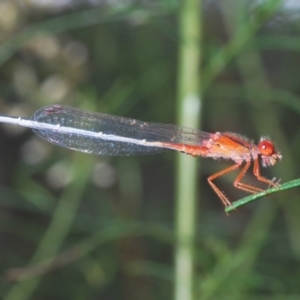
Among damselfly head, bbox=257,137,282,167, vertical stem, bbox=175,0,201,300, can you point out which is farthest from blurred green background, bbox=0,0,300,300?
damselfly head, bbox=257,137,282,167

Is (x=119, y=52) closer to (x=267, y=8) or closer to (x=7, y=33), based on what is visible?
(x=7, y=33)

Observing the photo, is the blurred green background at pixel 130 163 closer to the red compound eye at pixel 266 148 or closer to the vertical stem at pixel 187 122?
the vertical stem at pixel 187 122

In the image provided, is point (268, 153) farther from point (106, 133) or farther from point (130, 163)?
point (130, 163)

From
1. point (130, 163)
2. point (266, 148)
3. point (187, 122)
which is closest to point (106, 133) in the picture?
point (187, 122)

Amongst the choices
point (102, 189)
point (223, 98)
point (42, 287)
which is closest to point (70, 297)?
point (42, 287)

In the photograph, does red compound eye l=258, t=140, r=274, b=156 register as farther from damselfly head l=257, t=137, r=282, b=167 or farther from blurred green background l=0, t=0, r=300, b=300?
blurred green background l=0, t=0, r=300, b=300
